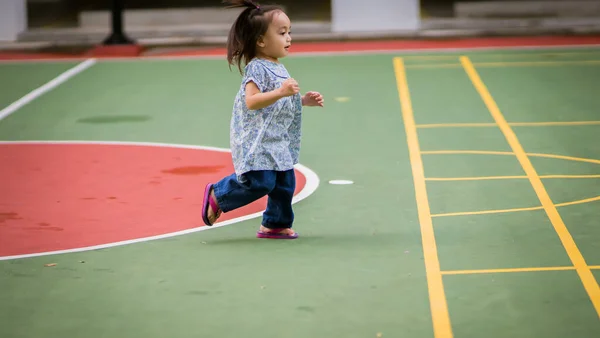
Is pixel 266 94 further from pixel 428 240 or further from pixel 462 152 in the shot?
pixel 462 152

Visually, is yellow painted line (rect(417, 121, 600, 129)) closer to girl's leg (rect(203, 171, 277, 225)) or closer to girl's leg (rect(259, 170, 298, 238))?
girl's leg (rect(259, 170, 298, 238))

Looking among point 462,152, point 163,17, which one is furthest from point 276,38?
point 163,17

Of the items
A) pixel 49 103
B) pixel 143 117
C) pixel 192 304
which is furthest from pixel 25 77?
pixel 192 304

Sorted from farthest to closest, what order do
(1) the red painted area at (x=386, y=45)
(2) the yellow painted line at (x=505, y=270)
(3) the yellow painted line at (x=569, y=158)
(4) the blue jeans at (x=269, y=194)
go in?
1. (1) the red painted area at (x=386, y=45)
2. (3) the yellow painted line at (x=569, y=158)
3. (4) the blue jeans at (x=269, y=194)
4. (2) the yellow painted line at (x=505, y=270)

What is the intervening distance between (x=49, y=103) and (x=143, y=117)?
1747 mm

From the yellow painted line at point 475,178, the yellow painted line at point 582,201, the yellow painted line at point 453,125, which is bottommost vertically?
the yellow painted line at point 453,125

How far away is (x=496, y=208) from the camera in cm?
889

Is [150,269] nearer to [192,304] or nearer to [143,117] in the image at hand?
[192,304]

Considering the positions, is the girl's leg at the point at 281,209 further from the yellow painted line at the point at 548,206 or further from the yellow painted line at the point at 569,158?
the yellow painted line at the point at 569,158

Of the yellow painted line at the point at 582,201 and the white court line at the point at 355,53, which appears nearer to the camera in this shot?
the yellow painted line at the point at 582,201

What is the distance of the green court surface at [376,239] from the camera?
6266mm

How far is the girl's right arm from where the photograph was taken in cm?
734

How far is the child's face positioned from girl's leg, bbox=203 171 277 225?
805 millimetres

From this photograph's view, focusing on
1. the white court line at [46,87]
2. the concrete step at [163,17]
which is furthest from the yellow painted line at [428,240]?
the concrete step at [163,17]
